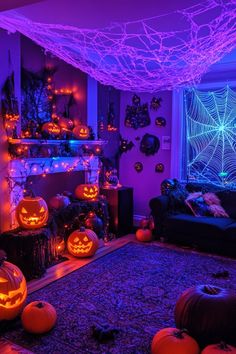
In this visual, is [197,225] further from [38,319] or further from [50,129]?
[38,319]

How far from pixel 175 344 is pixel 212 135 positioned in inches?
173

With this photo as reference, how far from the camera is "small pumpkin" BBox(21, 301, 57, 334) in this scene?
2.86 m

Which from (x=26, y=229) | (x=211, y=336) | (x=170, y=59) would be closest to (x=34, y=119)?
(x=26, y=229)

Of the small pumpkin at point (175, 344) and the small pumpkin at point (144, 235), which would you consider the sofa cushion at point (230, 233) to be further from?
the small pumpkin at point (175, 344)

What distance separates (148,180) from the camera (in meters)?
6.86

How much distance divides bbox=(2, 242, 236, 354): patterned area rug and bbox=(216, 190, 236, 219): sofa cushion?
0.96 meters

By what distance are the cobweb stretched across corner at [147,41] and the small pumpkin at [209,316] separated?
2.58 meters

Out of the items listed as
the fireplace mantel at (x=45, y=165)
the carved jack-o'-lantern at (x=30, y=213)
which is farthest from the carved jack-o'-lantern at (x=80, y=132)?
the carved jack-o'-lantern at (x=30, y=213)

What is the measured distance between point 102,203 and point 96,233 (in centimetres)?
52

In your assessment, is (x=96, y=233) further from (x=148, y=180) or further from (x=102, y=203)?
(x=148, y=180)

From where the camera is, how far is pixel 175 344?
2.40 meters

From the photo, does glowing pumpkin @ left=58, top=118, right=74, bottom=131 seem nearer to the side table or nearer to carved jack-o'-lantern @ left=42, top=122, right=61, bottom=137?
carved jack-o'-lantern @ left=42, top=122, right=61, bottom=137

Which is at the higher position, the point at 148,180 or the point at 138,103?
the point at 138,103

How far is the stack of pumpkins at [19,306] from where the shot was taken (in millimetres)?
2871
